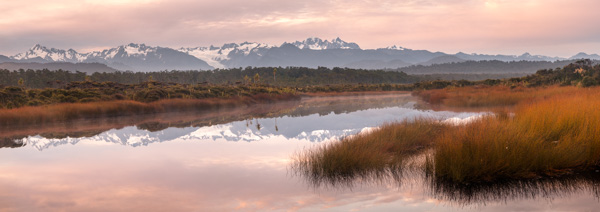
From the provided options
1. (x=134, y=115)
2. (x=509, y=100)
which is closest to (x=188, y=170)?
(x=134, y=115)

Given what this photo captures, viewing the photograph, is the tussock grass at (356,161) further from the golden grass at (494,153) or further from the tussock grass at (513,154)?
the tussock grass at (513,154)

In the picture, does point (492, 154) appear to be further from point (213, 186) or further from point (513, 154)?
point (213, 186)

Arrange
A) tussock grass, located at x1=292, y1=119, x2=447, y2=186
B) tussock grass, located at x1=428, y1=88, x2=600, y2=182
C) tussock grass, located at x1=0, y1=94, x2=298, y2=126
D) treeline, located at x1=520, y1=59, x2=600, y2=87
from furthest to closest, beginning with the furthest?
treeline, located at x1=520, y1=59, x2=600, y2=87 < tussock grass, located at x1=0, y1=94, x2=298, y2=126 < tussock grass, located at x1=292, y1=119, x2=447, y2=186 < tussock grass, located at x1=428, y1=88, x2=600, y2=182

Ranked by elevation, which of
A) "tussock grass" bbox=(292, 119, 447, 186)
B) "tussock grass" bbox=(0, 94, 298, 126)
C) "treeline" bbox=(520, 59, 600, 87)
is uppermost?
"treeline" bbox=(520, 59, 600, 87)

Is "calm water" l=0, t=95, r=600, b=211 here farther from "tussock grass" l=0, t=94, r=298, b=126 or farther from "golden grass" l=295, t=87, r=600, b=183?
"tussock grass" l=0, t=94, r=298, b=126

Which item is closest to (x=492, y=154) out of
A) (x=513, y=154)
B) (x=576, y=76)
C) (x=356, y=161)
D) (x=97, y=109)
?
(x=513, y=154)

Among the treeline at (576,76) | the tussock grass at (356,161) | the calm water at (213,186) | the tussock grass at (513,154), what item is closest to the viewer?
the calm water at (213,186)

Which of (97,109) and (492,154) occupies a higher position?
(97,109)

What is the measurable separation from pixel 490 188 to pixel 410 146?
5153 mm

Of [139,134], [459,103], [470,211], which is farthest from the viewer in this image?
[459,103]

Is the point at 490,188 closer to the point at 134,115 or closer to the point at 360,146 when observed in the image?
the point at 360,146

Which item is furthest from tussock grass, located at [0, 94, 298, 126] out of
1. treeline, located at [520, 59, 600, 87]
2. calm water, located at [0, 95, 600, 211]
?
treeline, located at [520, 59, 600, 87]

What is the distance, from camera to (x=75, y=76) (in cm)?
12738

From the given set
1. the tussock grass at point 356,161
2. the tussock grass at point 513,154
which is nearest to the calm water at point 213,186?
the tussock grass at point 513,154
